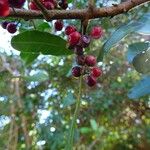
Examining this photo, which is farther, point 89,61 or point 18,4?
point 89,61

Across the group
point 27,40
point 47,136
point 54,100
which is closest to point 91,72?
point 27,40

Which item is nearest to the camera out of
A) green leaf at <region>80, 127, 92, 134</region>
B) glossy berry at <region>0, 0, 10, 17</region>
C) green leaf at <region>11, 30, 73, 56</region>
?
glossy berry at <region>0, 0, 10, 17</region>

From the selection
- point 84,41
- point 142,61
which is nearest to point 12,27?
point 84,41

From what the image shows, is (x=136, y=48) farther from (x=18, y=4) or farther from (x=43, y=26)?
(x=18, y=4)

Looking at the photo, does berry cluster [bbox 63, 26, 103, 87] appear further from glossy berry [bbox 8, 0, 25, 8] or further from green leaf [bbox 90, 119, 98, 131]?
green leaf [bbox 90, 119, 98, 131]

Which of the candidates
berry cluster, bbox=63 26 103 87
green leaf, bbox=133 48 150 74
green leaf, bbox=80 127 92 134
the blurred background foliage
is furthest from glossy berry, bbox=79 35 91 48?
green leaf, bbox=80 127 92 134

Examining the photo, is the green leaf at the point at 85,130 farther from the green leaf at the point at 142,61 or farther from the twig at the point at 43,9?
the twig at the point at 43,9

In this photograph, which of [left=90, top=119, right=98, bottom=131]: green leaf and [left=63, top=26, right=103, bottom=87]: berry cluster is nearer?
[left=63, top=26, right=103, bottom=87]: berry cluster
